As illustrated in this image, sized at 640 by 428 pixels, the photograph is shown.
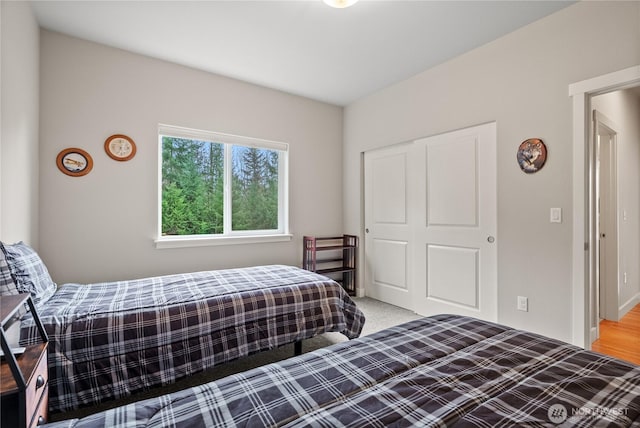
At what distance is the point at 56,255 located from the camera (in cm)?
263

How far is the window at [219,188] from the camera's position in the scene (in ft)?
10.6

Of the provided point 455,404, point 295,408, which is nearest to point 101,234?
point 295,408

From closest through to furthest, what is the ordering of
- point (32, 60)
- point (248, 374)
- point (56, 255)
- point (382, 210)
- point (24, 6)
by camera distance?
point (248, 374), point (24, 6), point (32, 60), point (56, 255), point (382, 210)

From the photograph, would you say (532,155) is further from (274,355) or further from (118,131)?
(118,131)

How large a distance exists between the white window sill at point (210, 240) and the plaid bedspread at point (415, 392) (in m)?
2.46

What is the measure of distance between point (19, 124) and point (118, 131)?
2.79 feet

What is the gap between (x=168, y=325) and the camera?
5.76 feet

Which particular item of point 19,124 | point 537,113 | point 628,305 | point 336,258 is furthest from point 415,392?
point 628,305

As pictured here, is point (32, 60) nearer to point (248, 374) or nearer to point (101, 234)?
point (101, 234)

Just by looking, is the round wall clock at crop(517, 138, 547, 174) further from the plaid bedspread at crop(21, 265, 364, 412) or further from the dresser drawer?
the dresser drawer

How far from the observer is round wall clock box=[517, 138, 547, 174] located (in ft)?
8.05

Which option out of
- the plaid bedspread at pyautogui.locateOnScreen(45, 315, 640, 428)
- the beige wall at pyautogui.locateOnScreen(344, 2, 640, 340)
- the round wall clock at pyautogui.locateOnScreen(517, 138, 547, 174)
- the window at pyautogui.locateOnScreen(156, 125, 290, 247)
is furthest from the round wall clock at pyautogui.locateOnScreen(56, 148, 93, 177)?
the round wall clock at pyautogui.locateOnScreen(517, 138, 547, 174)

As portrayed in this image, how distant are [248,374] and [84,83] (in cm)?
303

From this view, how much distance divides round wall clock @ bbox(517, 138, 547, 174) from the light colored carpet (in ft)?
6.09
